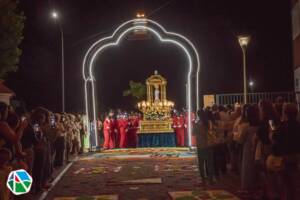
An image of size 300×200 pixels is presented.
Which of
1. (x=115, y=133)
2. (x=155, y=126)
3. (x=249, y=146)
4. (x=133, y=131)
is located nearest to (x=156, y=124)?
(x=155, y=126)

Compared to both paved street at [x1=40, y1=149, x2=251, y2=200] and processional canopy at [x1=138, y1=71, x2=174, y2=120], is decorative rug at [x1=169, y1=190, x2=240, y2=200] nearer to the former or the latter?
paved street at [x1=40, y1=149, x2=251, y2=200]

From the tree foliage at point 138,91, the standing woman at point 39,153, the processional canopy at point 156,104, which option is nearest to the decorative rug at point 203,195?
the standing woman at point 39,153

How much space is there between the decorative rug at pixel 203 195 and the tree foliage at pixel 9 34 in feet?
68.6

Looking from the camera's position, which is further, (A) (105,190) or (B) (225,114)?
(B) (225,114)

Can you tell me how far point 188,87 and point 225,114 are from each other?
874cm

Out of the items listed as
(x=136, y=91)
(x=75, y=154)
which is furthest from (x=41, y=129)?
(x=136, y=91)

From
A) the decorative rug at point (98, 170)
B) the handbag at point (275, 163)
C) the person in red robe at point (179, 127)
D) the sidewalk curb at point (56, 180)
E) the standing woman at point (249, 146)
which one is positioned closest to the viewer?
the handbag at point (275, 163)

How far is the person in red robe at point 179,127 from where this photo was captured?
25719 millimetres

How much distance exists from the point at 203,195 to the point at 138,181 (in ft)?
9.38

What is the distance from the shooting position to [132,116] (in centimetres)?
2681

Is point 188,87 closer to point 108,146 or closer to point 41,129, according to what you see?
point 108,146

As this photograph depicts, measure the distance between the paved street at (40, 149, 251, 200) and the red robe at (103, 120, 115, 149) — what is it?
605cm

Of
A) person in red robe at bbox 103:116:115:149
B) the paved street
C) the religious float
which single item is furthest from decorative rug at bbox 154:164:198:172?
person in red robe at bbox 103:116:115:149

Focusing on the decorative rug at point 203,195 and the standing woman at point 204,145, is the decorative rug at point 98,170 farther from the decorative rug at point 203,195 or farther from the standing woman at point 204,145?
the decorative rug at point 203,195
